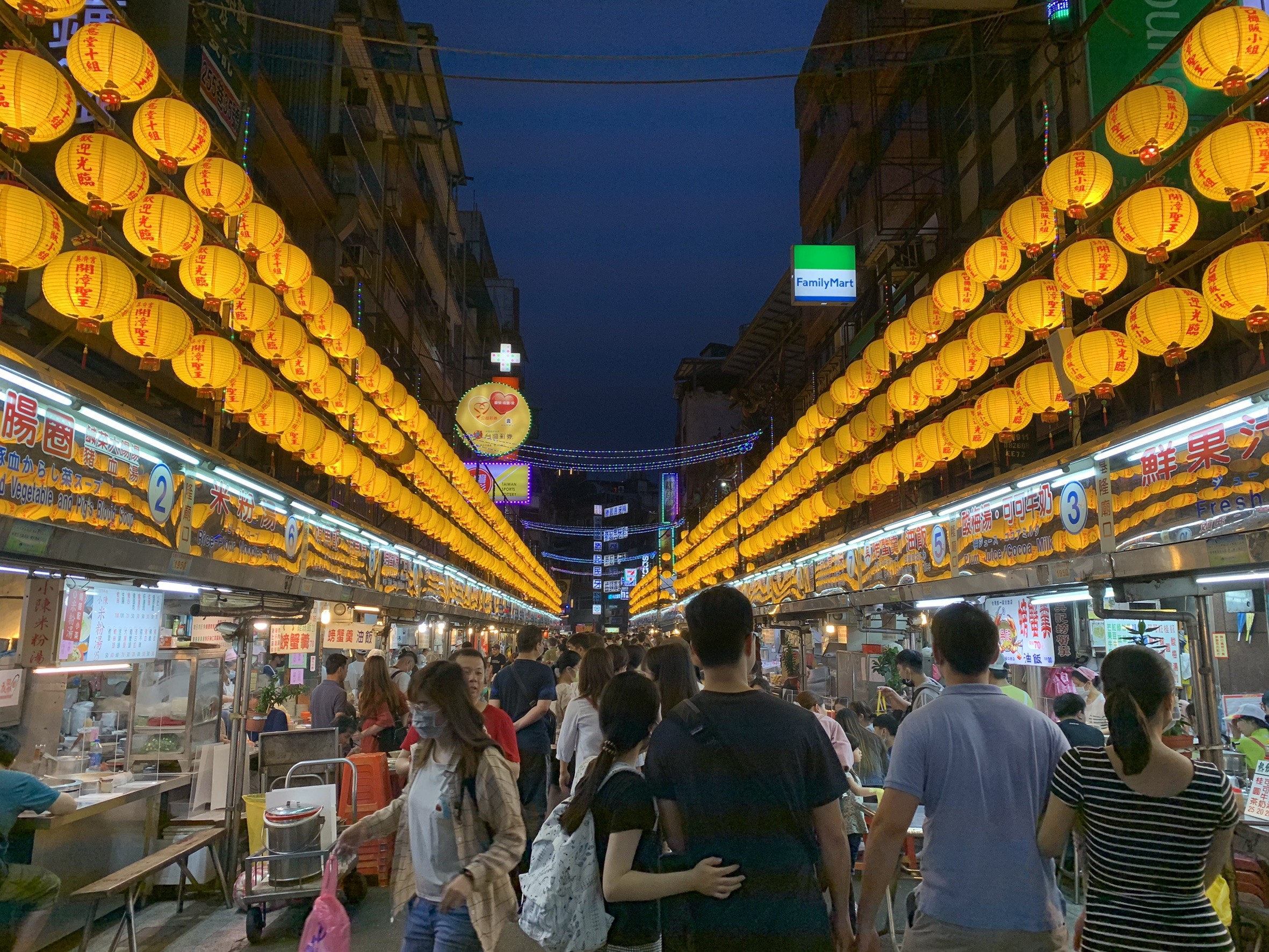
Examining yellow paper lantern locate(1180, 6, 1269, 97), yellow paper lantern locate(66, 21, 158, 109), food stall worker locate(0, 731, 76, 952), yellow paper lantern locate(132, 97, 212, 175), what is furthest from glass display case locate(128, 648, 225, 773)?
→ yellow paper lantern locate(1180, 6, 1269, 97)

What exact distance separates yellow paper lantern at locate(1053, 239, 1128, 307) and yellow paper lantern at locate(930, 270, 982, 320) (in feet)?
7.14

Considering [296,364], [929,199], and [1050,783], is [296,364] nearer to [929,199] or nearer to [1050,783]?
[1050,783]

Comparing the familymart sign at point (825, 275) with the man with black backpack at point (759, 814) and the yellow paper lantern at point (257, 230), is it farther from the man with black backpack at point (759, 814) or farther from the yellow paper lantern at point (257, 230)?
the man with black backpack at point (759, 814)

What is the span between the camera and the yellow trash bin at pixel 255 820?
25.8 ft

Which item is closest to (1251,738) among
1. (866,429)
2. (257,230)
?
(866,429)

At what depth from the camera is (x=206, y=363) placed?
930 centimetres

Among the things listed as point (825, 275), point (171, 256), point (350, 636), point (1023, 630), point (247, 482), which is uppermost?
point (825, 275)

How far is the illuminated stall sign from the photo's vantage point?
6.36 m

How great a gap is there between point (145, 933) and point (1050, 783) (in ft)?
24.5

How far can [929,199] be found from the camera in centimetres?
2131

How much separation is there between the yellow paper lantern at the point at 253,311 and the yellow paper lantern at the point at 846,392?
31.1ft

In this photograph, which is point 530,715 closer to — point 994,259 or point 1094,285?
point 1094,285

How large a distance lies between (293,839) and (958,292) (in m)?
9.77

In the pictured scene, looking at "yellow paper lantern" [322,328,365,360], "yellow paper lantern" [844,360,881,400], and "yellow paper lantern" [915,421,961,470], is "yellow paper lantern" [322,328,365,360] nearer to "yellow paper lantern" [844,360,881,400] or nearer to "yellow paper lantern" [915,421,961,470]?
"yellow paper lantern" [844,360,881,400]
